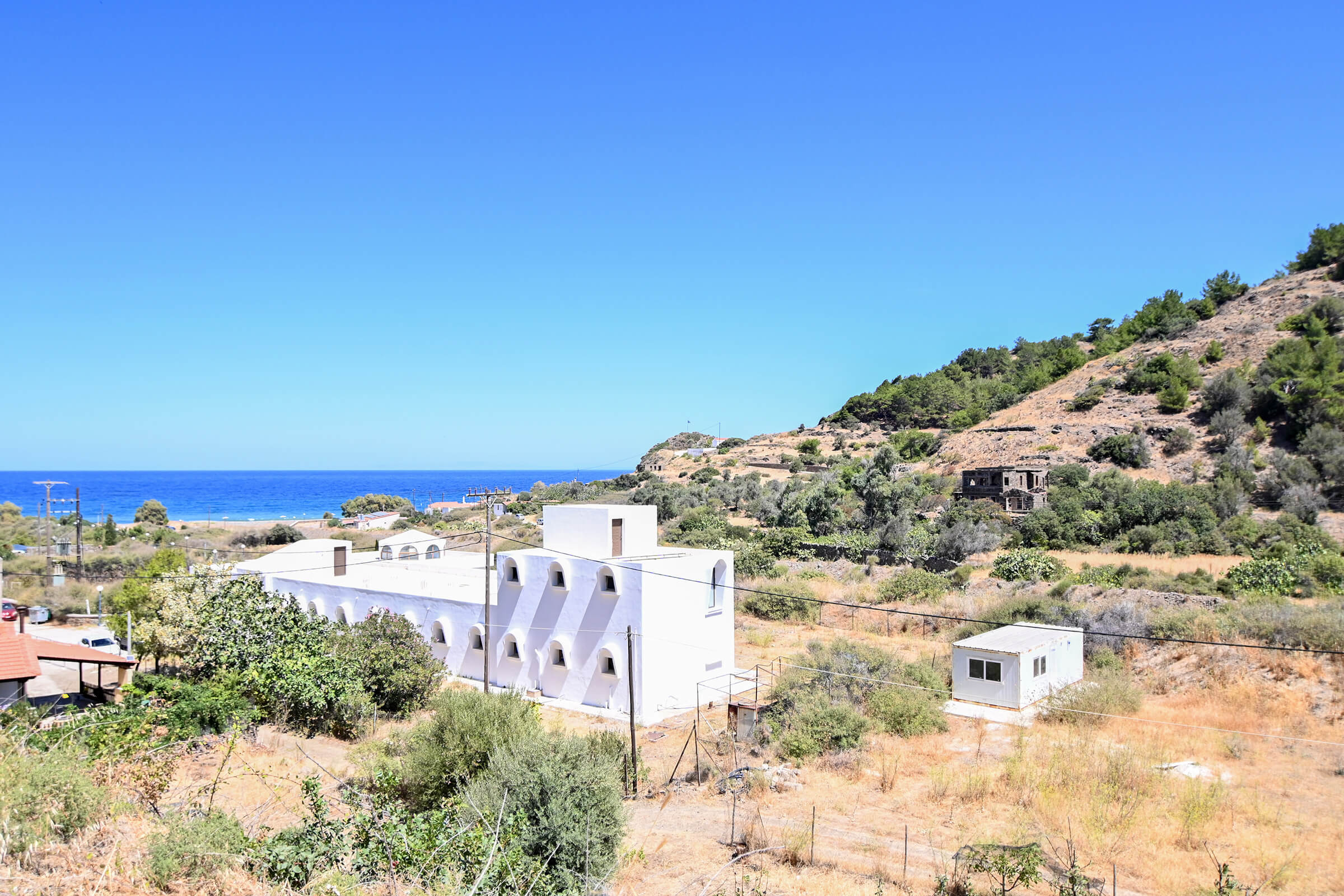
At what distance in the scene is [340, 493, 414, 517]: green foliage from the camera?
84188mm

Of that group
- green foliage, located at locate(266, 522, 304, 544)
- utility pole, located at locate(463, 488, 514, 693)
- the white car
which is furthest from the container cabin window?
green foliage, located at locate(266, 522, 304, 544)

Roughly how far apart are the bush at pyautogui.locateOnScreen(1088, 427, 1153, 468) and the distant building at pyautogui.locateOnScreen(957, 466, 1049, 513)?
480 cm

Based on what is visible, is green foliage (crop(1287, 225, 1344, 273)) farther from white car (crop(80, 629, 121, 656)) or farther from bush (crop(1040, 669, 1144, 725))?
white car (crop(80, 629, 121, 656))

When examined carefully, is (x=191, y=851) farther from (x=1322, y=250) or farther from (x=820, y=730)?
(x=1322, y=250)

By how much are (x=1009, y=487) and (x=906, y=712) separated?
33.6m

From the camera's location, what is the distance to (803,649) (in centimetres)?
2645

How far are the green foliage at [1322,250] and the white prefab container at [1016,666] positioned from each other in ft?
230

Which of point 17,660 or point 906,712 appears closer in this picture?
point 17,660

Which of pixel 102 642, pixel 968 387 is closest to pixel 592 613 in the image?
pixel 102 642

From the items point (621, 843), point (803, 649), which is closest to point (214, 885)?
point (621, 843)

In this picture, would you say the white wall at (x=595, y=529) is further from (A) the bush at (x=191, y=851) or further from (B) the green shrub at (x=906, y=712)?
(A) the bush at (x=191, y=851)

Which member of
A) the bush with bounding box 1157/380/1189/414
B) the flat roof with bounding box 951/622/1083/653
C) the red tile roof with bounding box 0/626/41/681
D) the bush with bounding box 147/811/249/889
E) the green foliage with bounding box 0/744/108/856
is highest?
the bush with bounding box 1157/380/1189/414

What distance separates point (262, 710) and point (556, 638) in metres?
7.27

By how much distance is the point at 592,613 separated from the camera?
71.3ft
